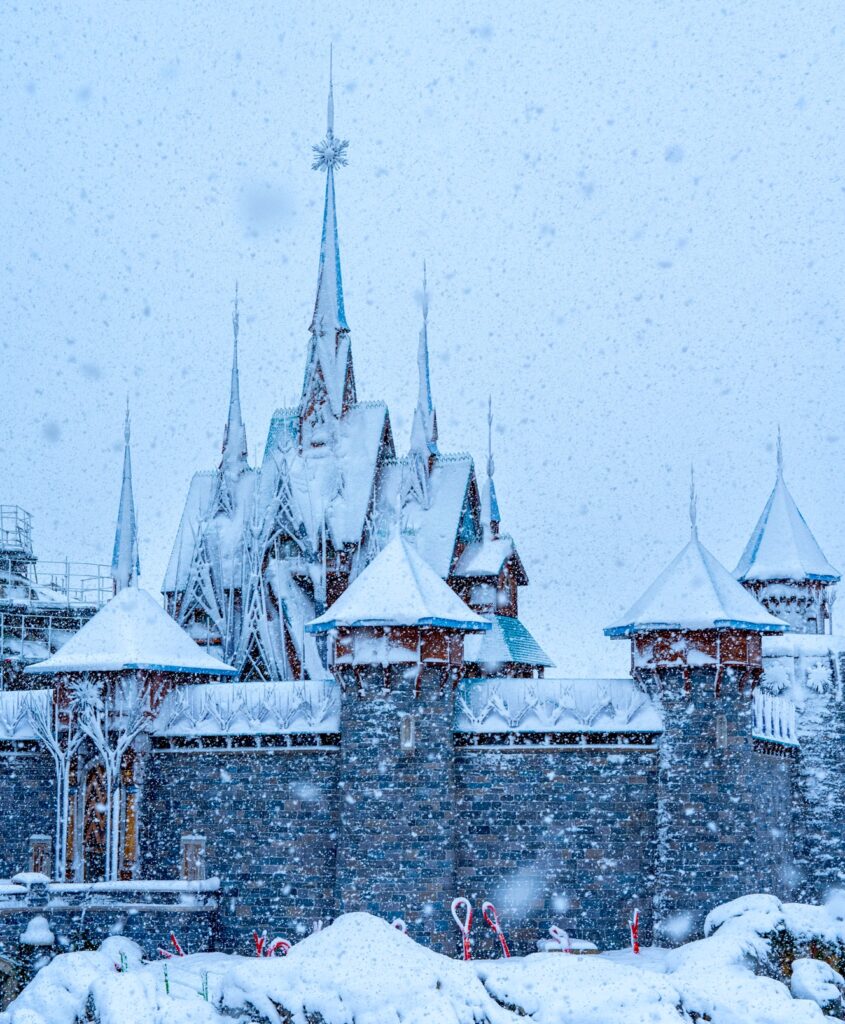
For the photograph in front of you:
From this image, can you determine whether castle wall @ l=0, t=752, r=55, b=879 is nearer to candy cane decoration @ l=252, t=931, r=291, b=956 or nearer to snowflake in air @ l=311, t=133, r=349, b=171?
candy cane decoration @ l=252, t=931, r=291, b=956

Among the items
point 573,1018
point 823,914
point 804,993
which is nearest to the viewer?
Answer: point 573,1018

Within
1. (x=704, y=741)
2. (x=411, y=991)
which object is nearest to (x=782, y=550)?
(x=704, y=741)

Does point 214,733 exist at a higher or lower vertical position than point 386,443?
lower

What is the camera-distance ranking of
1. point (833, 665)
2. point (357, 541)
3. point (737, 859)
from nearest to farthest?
point (737, 859) → point (833, 665) → point (357, 541)

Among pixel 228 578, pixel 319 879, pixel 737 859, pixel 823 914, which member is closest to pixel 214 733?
pixel 319 879

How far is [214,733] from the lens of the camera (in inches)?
1013

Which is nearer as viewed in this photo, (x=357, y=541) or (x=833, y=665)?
(x=833, y=665)

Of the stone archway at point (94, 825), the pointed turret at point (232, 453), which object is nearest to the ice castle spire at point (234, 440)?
the pointed turret at point (232, 453)

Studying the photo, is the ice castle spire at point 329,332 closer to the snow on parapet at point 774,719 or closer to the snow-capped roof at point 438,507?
the snow-capped roof at point 438,507

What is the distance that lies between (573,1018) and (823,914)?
5.27 metres

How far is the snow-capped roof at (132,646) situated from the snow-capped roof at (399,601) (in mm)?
2769

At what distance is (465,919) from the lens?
24125 mm

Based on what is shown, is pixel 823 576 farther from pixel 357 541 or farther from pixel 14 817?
pixel 14 817

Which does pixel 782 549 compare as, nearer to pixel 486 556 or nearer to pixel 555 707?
pixel 486 556
